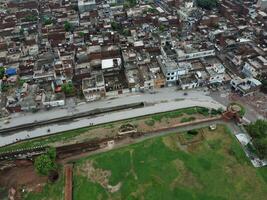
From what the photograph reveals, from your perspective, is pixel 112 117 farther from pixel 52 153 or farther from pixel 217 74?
pixel 217 74

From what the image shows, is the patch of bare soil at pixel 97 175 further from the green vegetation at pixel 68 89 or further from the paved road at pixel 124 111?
the green vegetation at pixel 68 89

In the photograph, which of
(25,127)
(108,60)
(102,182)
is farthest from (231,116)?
(25,127)

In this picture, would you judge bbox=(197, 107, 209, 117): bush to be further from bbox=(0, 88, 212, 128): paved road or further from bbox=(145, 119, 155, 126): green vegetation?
bbox=(145, 119, 155, 126): green vegetation

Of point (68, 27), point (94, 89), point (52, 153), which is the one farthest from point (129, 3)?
point (52, 153)

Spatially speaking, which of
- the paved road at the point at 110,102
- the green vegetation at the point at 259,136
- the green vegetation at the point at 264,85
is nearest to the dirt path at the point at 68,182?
the paved road at the point at 110,102

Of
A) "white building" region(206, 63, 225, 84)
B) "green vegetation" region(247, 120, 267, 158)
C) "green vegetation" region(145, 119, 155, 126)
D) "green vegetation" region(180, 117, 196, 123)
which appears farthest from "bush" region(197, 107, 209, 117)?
"green vegetation" region(145, 119, 155, 126)

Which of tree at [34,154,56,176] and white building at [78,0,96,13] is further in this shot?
white building at [78,0,96,13]

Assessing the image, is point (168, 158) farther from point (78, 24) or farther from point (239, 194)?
point (78, 24)
